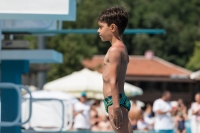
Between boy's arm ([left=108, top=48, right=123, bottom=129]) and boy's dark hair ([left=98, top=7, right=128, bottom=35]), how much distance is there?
27 centimetres

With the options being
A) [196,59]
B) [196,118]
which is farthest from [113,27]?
[196,59]

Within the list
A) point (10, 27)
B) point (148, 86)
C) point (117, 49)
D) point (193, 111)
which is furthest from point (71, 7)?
point (148, 86)

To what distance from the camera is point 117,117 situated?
5684 mm

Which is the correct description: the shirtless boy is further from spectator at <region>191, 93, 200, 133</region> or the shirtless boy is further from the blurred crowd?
spectator at <region>191, 93, 200, 133</region>

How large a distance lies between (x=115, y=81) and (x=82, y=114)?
11416 millimetres

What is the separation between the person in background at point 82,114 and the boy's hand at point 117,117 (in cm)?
1128

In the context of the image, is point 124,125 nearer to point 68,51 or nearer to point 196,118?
point 196,118

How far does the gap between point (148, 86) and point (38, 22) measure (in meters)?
52.7

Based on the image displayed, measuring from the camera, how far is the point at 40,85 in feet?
97.8

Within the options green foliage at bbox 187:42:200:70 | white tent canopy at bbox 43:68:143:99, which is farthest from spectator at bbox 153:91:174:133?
green foliage at bbox 187:42:200:70

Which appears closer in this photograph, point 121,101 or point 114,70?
point 114,70

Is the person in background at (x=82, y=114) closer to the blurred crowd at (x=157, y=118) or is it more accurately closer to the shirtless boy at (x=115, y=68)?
the blurred crowd at (x=157, y=118)

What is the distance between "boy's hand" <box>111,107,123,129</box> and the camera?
5.66 m

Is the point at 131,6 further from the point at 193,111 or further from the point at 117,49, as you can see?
the point at 117,49
